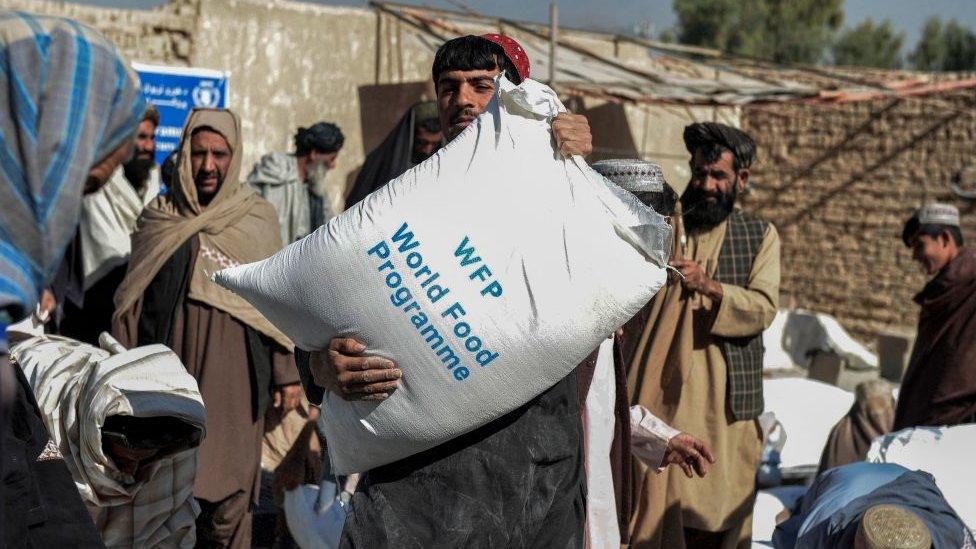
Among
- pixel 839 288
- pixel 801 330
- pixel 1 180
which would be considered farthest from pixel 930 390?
pixel 839 288

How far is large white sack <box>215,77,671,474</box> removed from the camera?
2.32 m

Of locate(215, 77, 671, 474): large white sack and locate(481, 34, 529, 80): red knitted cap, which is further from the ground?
locate(481, 34, 529, 80): red knitted cap

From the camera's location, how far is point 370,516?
250 cm

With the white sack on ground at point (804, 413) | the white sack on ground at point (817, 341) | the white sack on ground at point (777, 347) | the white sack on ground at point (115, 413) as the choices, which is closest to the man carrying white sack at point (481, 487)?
the white sack on ground at point (115, 413)

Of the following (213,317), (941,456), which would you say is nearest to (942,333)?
(941,456)

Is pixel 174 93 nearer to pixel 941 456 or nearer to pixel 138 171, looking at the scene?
pixel 138 171

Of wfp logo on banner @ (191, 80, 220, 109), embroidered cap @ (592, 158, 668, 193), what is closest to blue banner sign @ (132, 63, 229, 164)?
wfp logo on banner @ (191, 80, 220, 109)

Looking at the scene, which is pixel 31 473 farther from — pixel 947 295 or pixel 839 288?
pixel 839 288

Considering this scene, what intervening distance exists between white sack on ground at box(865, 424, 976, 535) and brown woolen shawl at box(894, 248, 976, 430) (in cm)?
110

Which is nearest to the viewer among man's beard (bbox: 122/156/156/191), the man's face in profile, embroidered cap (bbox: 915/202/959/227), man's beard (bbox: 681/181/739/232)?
the man's face in profile

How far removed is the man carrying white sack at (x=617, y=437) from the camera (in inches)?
120

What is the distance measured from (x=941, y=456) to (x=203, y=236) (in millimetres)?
2722

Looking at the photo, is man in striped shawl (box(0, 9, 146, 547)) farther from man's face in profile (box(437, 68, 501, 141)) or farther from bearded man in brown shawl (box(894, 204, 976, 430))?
bearded man in brown shawl (box(894, 204, 976, 430))

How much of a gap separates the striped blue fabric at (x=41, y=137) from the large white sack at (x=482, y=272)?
74 cm
